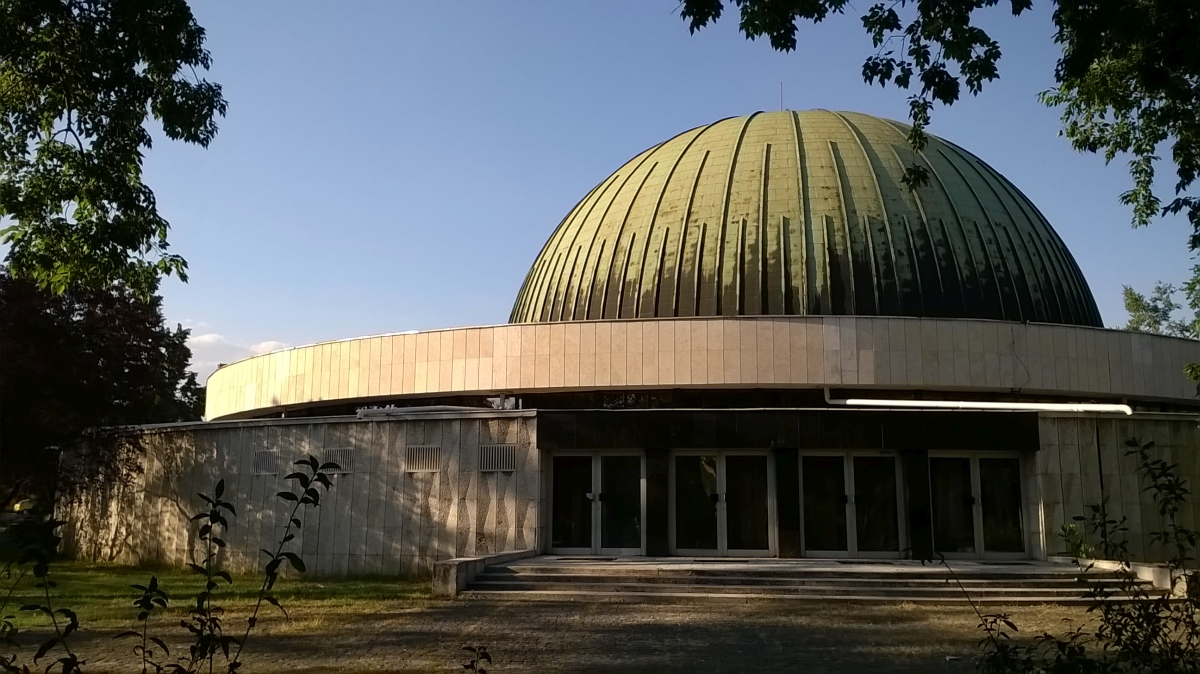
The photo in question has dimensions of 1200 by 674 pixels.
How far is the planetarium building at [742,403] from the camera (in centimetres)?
1964

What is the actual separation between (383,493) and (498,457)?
2734 mm

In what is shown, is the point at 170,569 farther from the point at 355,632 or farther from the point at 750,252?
the point at 750,252

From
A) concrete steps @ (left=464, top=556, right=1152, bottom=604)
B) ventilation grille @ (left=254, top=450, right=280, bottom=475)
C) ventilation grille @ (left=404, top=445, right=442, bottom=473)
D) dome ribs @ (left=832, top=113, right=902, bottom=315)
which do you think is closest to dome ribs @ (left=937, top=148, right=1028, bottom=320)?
dome ribs @ (left=832, top=113, right=902, bottom=315)

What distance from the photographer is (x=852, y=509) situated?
19609 mm

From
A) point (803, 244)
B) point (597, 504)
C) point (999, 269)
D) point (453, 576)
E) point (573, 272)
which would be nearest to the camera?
point (453, 576)

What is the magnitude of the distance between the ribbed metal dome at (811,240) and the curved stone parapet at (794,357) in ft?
8.87

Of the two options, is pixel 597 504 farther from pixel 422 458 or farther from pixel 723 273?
pixel 723 273

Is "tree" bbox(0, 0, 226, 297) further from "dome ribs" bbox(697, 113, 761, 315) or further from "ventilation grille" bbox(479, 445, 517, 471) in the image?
"dome ribs" bbox(697, 113, 761, 315)

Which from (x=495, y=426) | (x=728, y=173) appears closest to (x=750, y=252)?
(x=728, y=173)

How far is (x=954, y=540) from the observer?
1962 cm

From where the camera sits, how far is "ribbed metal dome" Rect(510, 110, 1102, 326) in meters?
25.4

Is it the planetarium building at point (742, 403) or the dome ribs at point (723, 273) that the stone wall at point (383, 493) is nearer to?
the planetarium building at point (742, 403)

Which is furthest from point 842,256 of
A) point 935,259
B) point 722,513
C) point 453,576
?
point 453,576

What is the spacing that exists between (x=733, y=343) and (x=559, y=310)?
312 inches
